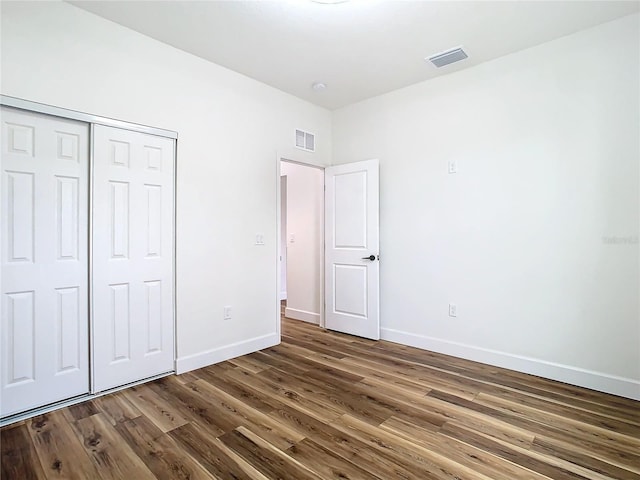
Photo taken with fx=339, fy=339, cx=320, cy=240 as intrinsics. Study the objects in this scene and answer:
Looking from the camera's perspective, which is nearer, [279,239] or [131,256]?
[131,256]

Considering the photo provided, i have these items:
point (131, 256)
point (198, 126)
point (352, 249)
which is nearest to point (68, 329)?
point (131, 256)

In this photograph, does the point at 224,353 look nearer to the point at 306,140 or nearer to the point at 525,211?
the point at 306,140

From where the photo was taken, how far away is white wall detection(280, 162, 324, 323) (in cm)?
475

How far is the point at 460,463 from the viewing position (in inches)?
72.4

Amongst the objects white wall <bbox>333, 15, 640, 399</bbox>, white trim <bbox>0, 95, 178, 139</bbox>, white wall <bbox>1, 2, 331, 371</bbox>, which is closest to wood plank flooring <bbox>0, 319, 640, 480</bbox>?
white wall <bbox>333, 15, 640, 399</bbox>

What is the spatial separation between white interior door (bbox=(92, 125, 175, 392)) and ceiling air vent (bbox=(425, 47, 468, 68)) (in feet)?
8.41

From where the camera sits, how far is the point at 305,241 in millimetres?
4945

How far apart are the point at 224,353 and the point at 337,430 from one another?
1632 mm

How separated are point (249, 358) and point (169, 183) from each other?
1.88m

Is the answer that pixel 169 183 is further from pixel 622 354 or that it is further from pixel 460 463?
pixel 622 354

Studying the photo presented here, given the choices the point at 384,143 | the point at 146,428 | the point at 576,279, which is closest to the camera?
the point at 146,428

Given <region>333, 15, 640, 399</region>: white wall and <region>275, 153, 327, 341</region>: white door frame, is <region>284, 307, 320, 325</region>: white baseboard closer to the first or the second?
<region>275, 153, 327, 341</region>: white door frame

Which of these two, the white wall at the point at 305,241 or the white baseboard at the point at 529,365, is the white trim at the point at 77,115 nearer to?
the white wall at the point at 305,241

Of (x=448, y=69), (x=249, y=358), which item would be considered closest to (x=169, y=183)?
(x=249, y=358)
